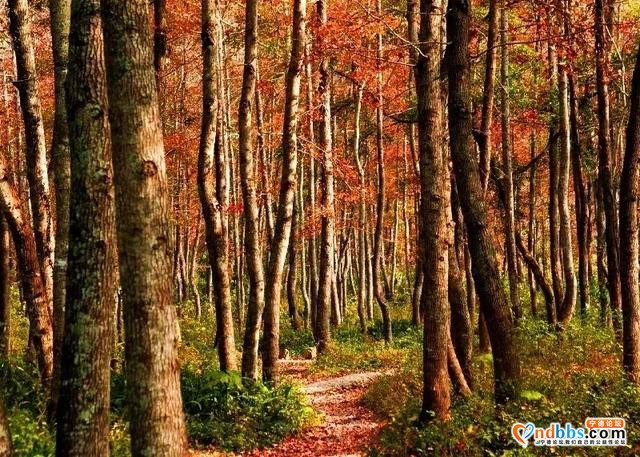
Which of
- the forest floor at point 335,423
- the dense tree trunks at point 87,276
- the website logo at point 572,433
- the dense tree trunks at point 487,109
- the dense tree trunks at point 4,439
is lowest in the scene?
the forest floor at point 335,423

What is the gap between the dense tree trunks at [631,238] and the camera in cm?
797

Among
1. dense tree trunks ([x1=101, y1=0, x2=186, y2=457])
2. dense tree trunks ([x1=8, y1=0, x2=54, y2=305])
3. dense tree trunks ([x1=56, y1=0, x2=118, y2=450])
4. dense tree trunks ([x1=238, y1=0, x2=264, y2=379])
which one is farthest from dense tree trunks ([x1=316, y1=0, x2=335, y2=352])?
dense tree trunks ([x1=101, y1=0, x2=186, y2=457])

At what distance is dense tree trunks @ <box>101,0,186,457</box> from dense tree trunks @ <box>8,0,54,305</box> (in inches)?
218

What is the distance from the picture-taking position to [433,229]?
7723 millimetres

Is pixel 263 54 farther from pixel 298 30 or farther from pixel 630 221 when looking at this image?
pixel 630 221

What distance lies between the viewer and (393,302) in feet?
112

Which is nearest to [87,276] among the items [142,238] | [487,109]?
[142,238]

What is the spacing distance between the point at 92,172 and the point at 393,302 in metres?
30.3

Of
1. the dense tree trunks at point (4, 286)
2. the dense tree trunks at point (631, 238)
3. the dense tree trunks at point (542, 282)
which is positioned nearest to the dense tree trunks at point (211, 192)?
the dense tree trunks at point (4, 286)

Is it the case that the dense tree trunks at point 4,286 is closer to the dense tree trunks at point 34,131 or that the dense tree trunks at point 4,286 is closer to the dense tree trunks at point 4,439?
the dense tree trunks at point 34,131

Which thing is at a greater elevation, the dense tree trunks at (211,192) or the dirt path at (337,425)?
the dense tree trunks at (211,192)

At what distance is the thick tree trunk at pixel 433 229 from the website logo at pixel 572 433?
1083 millimetres

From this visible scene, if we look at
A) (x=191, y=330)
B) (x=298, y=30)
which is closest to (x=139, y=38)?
(x=298, y=30)

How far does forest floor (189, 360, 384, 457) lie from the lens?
918cm
